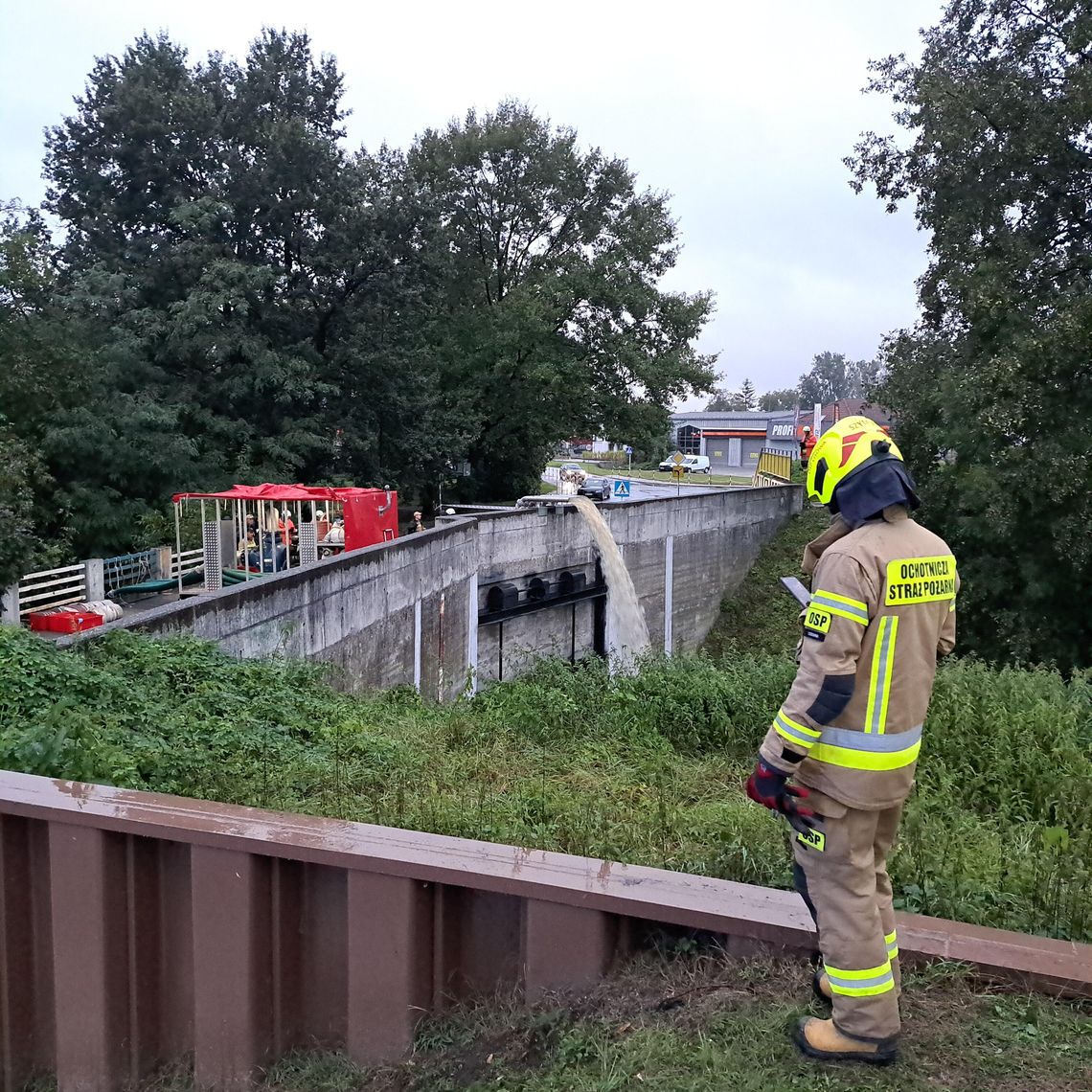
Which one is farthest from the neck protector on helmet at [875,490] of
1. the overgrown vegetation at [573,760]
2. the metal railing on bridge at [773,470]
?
the metal railing on bridge at [773,470]

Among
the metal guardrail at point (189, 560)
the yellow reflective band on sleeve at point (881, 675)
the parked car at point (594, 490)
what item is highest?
the yellow reflective band on sleeve at point (881, 675)

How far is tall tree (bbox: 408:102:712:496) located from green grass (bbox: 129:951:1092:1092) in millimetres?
27295

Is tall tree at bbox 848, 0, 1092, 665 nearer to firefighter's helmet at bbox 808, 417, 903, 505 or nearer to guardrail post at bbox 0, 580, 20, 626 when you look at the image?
firefighter's helmet at bbox 808, 417, 903, 505

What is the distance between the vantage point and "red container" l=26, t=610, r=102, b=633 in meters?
15.3

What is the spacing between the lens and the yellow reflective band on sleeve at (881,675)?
8.96ft

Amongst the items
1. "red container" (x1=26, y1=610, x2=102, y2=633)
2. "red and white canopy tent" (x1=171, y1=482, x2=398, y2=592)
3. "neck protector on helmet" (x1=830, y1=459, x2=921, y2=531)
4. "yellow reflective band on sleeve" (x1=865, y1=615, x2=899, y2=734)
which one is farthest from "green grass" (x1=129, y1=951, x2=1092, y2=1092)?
"red and white canopy tent" (x1=171, y1=482, x2=398, y2=592)

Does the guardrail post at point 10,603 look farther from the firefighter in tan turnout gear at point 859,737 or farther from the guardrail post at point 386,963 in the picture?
the firefighter in tan turnout gear at point 859,737

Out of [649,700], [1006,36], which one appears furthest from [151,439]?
[1006,36]

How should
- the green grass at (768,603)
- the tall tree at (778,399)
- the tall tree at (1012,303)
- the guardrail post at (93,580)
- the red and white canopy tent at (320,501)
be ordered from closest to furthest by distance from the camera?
1. the tall tree at (1012,303)
2. the red and white canopy tent at (320,501)
3. the guardrail post at (93,580)
4. the green grass at (768,603)
5. the tall tree at (778,399)

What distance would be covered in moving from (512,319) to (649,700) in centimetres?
2279

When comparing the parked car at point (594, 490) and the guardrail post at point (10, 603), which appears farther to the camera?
the parked car at point (594, 490)

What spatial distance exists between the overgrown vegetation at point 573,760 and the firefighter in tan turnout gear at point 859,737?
1070 millimetres

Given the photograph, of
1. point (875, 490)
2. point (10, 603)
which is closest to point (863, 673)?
point (875, 490)

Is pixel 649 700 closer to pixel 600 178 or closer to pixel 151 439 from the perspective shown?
pixel 151 439
